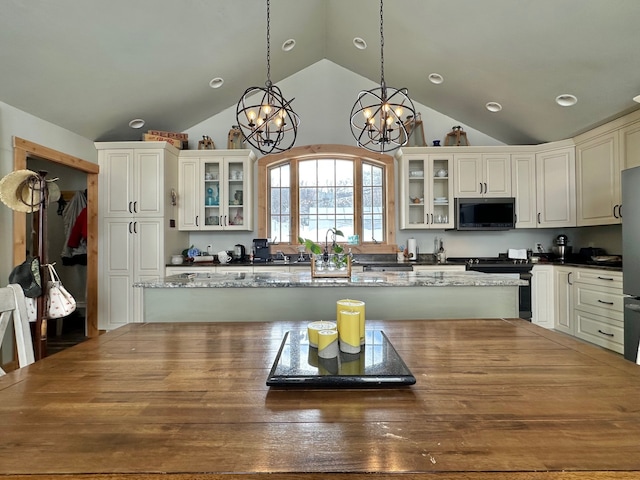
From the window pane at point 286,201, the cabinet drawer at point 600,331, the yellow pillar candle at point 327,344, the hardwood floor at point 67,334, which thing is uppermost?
the window pane at point 286,201

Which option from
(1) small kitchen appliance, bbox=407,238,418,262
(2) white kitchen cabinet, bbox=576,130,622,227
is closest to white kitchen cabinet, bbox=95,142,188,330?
(1) small kitchen appliance, bbox=407,238,418,262

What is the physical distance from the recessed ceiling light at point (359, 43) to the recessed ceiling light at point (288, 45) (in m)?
0.75

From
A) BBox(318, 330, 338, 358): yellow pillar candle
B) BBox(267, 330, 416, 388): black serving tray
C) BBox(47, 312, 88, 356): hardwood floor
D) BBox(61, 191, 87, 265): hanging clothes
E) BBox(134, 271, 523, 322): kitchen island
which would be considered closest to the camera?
BBox(267, 330, 416, 388): black serving tray

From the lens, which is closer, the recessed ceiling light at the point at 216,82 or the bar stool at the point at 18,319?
the bar stool at the point at 18,319

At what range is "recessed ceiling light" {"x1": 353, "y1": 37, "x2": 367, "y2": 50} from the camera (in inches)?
150

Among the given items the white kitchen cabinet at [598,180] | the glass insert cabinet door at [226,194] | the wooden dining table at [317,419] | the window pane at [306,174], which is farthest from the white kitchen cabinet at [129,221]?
the white kitchen cabinet at [598,180]

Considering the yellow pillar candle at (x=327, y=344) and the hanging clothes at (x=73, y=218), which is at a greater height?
the hanging clothes at (x=73, y=218)

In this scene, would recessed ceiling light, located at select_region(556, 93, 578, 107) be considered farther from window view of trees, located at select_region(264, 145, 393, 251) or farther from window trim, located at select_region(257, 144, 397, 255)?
window view of trees, located at select_region(264, 145, 393, 251)

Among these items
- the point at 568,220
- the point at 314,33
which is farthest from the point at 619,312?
the point at 314,33

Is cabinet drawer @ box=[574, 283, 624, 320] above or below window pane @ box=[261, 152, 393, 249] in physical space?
below

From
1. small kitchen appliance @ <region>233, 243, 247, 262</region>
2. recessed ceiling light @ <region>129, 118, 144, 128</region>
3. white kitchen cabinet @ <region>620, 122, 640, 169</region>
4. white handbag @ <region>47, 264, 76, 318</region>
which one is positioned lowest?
white handbag @ <region>47, 264, 76, 318</region>

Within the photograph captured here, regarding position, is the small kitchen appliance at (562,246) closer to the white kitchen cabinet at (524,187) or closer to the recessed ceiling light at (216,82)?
the white kitchen cabinet at (524,187)

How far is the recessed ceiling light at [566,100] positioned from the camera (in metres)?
3.29

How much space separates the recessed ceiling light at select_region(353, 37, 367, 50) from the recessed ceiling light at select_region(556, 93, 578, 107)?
2216 mm
